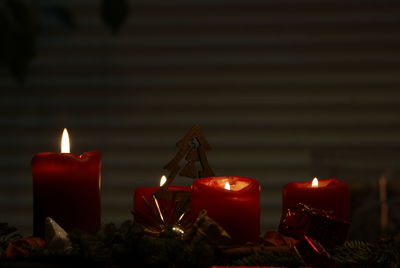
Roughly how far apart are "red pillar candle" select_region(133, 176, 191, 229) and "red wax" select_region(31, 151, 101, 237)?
10 cm

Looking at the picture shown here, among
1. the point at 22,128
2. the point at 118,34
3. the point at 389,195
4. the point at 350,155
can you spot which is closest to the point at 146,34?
the point at 118,34

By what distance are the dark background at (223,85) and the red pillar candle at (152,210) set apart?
2034 millimetres

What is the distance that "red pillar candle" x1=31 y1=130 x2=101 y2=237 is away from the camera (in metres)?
0.73

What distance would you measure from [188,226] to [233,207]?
11 cm

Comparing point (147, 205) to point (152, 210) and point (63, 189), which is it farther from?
point (63, 189)

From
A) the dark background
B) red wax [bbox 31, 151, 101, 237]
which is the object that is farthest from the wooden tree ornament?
the dark background

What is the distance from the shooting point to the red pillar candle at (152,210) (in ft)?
2.64

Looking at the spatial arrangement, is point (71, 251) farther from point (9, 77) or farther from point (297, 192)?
point (9, 77)

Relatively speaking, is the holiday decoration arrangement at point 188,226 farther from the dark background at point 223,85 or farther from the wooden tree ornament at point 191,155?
the dark background at point 223,85

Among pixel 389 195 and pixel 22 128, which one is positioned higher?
pixel 22 128

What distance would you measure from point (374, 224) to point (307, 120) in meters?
1.54

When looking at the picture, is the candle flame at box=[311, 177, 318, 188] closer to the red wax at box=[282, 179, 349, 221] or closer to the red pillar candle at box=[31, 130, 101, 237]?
the red wax at box=[282, 179, 349, 221]

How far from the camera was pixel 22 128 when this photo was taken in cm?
296

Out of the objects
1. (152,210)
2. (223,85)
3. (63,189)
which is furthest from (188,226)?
(223,85)
